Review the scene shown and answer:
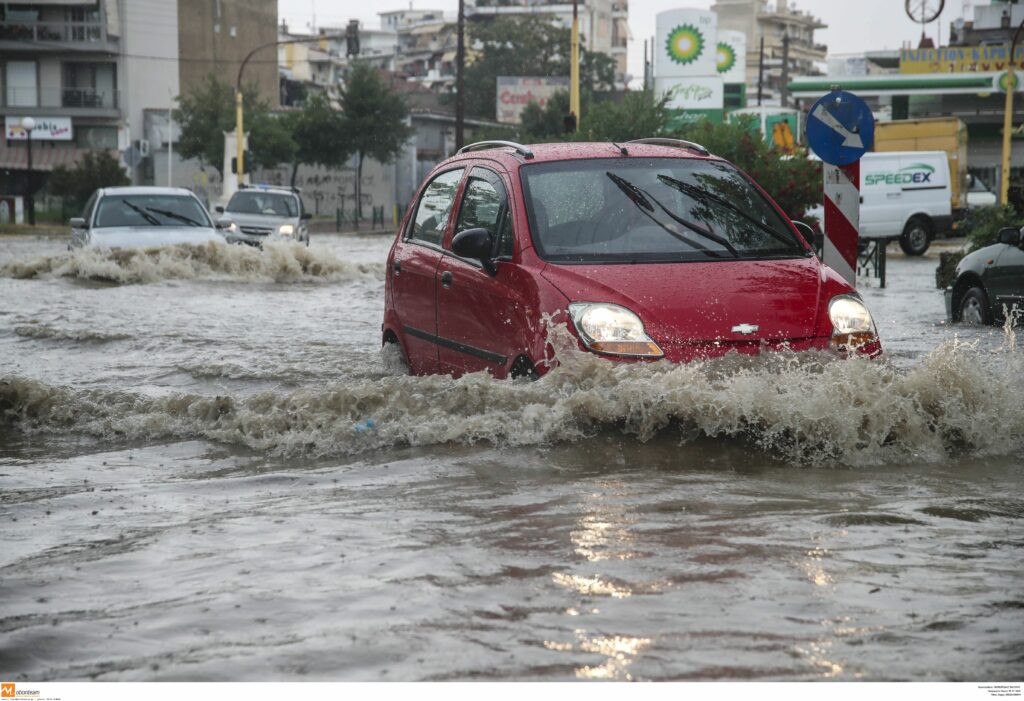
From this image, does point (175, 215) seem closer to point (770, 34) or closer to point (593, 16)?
point (593, 16)

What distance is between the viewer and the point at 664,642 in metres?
3.59

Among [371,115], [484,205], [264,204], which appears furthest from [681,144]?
[371,115]

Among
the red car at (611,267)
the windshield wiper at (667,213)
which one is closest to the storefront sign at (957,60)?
the red car at (611,267)

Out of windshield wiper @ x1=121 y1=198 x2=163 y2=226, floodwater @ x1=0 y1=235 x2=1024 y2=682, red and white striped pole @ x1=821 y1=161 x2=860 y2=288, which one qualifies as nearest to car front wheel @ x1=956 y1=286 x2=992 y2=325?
red and white striped pole @ x1=821 y1=161 x2=860 y2=288

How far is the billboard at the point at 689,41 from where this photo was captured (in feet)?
241

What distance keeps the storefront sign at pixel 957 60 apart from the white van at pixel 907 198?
70.4ft

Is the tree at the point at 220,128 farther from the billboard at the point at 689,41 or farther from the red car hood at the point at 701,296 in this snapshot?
the red car hood at the point at 701,296

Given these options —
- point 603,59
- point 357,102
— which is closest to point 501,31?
point 603,59

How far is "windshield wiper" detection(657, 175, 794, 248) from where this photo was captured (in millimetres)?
7480

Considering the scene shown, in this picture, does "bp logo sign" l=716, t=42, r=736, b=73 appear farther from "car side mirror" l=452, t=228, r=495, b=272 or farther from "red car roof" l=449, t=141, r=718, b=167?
"car side mirror" l=452, t=228, r=495, b=272

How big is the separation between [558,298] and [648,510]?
5.02ft

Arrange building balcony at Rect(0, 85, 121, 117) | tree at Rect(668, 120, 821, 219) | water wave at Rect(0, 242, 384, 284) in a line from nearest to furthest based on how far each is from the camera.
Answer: water wave at Rect(0, 242, 384, 284) < tree at Rect(668, 120, 821, 219) < building balcony at Rect(0, 85, 121, 117)

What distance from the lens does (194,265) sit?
20250 mm

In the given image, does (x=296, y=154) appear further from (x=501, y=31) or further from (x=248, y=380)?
(x=248, y=380)
